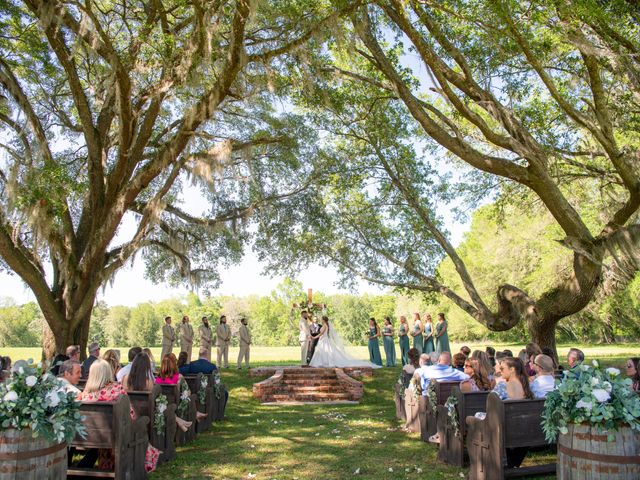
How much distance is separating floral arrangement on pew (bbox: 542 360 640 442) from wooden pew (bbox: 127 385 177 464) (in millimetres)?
4204

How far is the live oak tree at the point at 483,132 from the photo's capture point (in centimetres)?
870

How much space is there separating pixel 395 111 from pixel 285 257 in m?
5.28

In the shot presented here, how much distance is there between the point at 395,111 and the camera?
13.2m

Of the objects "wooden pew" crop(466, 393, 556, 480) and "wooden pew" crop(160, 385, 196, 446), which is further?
"wooden pew" crop(160, 385, 196, 446)

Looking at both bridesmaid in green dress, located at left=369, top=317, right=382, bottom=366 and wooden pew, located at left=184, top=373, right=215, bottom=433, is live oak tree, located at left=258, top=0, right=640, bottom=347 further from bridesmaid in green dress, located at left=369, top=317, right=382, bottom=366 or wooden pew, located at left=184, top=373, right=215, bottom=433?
wooden pew, located at left=184, top=373, right=215, bottom=433

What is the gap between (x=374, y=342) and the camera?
1602 centimetres

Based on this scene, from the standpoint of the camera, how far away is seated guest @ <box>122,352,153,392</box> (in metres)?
6.39

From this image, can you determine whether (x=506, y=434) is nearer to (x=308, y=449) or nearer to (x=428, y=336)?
(x=308, y=449)

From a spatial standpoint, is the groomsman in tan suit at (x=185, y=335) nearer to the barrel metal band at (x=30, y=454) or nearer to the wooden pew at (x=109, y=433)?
the wooden pew at (x=109, y=433)

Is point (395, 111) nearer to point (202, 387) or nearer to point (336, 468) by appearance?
point (202, 387)

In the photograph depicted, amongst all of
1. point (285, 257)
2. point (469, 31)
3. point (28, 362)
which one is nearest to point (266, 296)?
point (285, 257)

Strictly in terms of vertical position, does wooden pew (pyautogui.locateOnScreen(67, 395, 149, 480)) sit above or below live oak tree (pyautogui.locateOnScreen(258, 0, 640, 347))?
below

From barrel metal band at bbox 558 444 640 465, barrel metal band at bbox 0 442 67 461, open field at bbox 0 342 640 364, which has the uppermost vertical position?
barrel metal band at bbox 0 442 67 461

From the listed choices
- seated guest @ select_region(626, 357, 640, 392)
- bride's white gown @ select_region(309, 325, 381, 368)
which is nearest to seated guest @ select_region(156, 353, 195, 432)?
seated guest @ select_region(626, 357, 640, 392)
